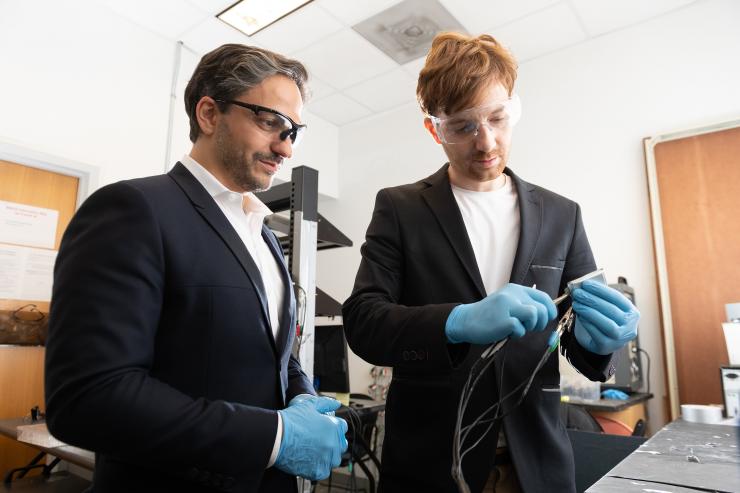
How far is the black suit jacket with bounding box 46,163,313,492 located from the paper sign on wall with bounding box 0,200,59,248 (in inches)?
110

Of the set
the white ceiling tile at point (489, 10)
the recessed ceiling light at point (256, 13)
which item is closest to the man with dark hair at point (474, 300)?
the white ceiling tile at point (489, 10)

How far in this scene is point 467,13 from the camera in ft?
11.5

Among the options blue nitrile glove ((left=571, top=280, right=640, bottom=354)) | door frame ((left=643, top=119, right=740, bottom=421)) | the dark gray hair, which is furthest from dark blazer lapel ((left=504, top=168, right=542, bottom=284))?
door frame ((left=643, top=119, right=740, bottom=421))

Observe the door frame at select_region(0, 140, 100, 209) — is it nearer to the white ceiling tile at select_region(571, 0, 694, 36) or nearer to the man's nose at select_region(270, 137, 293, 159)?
the man's nose at select_region(270, 137, 293, 159)

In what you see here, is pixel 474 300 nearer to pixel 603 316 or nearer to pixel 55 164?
pixel 603 316

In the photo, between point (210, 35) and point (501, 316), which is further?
point (210, 35)

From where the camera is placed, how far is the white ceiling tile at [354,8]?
11.1 ft

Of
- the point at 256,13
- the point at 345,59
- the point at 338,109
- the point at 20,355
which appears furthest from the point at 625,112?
the point at 20,355

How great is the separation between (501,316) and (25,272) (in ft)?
10.9

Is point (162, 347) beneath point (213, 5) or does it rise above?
beneath

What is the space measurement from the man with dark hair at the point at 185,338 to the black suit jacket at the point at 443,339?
0.17 metres

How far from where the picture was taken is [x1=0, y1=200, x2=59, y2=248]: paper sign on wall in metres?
3.08

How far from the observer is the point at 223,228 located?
0.98m

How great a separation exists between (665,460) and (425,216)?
2.45 ft
